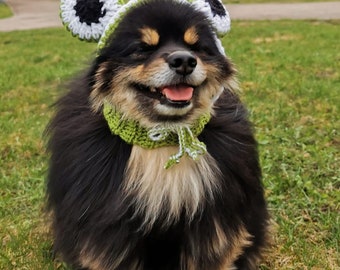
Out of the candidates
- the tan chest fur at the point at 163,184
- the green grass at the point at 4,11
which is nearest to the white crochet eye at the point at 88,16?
the tan chest fur at the point at 163,184

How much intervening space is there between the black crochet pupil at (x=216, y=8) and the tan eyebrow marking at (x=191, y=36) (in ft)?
0.94

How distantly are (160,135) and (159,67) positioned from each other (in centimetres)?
31

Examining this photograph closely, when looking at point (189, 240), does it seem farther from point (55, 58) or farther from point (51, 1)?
point (51, 1)

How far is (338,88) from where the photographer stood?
17.9 ft

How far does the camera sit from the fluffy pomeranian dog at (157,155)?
78.4 inches

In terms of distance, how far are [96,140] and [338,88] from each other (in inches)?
152

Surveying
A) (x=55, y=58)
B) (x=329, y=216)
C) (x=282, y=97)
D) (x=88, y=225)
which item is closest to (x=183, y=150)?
(x=88, y=225)

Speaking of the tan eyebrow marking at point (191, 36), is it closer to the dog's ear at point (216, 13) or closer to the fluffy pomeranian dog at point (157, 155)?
the fluffy pomeranian dog at point (157, 155)

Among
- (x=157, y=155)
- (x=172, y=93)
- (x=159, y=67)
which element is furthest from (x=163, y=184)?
(x=159, y=67)

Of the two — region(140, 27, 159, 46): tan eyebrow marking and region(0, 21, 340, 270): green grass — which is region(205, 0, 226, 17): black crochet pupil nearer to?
region(0, 21, 340, 270): green grass

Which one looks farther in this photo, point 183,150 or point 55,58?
point 55,58

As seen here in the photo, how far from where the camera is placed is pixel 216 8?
2.34 metres

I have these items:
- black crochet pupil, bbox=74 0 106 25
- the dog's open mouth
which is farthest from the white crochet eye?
the dog's open mouth

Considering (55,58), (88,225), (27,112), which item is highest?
(88,225)
